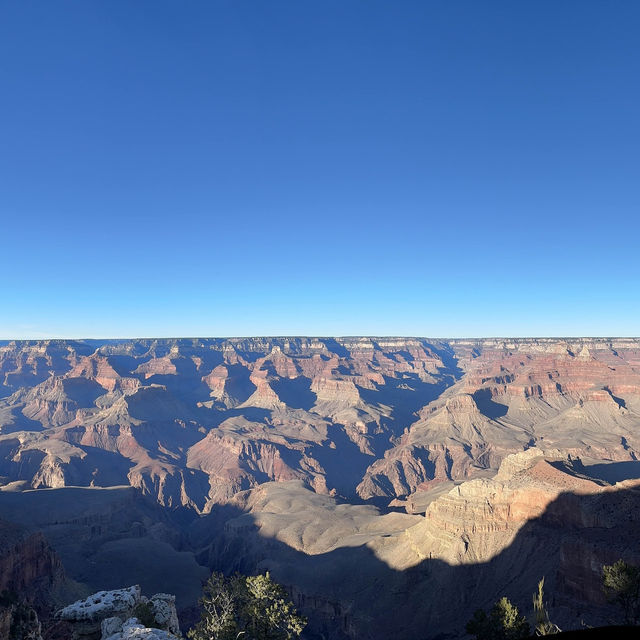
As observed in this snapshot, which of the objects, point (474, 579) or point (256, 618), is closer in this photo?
point (256, 618)

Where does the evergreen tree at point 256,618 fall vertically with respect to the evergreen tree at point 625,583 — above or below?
above

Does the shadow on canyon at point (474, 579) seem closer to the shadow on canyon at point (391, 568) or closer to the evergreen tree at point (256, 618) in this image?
the shadow on canyon at point (391, 568)

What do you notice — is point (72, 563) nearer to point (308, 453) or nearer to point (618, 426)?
point (308, 453)

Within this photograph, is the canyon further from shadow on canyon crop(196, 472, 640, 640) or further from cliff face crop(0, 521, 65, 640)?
cliff face crop(0, 521, 65, 640)

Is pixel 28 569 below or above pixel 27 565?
below

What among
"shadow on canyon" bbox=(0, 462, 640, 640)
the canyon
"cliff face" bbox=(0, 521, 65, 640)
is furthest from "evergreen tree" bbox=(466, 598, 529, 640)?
"cliff face" bbox=(0, 521, 65, 640)

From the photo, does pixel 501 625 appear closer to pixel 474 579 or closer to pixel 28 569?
pixel 474 579

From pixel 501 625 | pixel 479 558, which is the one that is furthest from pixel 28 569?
pixel 479 558

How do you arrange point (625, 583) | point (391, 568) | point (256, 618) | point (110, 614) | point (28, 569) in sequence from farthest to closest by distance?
point (391, 568), point (28, 569), point (625, 583), point (110, 614), point (256, 618)

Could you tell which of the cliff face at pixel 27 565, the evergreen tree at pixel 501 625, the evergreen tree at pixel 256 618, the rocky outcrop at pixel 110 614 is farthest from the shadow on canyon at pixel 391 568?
the rocky outcrop at pixel 110 614

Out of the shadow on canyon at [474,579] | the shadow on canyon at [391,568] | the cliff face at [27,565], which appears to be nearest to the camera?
the shadow on canyon at [474,579]

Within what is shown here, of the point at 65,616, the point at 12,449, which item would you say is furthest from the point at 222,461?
the point at 65,616
